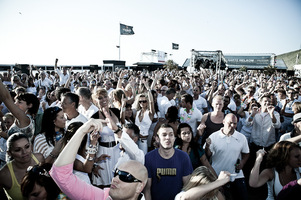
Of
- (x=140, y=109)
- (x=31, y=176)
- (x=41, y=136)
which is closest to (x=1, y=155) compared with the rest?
(x=41, y=136)

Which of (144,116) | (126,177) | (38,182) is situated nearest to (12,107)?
(38,182)

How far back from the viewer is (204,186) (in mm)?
1831

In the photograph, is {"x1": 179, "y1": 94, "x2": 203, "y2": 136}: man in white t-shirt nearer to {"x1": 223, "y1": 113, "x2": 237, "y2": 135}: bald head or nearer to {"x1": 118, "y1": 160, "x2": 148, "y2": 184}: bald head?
{"x1": 223, "y1": 113, "x2": 237, "y2": 135}: bald head

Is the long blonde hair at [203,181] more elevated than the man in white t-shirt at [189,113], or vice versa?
the man in white t-shirt at [189,113]

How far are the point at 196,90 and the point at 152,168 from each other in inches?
165

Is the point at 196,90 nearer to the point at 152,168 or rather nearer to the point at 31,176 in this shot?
the point at 152,168

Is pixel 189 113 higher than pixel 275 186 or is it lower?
higher

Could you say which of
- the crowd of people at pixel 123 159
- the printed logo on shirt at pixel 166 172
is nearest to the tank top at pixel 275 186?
the crowd of people at pixel 123 159

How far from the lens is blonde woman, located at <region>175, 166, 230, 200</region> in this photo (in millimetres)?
1793

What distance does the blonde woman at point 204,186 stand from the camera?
70.6 inches

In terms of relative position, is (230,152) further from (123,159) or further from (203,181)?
(123,159)

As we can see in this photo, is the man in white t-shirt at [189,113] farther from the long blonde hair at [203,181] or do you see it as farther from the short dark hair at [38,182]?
the short dark hair at [38,182]

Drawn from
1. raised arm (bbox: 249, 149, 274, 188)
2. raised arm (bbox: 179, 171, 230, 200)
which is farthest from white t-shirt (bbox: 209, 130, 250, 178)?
raised arm (bbox: 179, 171, 230, 200)

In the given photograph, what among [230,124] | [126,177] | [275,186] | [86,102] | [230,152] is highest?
[86,102]
